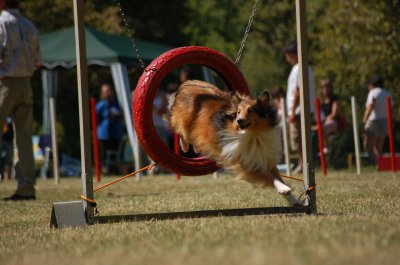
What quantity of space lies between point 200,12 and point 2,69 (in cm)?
3279

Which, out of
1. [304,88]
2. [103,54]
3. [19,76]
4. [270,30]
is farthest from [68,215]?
[270,30]

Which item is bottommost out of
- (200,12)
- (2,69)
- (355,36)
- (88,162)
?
(88,162)

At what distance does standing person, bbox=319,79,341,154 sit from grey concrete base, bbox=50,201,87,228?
8.84 metres

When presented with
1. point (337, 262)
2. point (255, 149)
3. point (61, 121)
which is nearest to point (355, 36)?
point (61, 121)

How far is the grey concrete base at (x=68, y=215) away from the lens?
6660 millimetres

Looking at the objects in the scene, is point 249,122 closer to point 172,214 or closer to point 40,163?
point 172,214

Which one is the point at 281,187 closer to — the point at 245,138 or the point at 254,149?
the point at 254,149

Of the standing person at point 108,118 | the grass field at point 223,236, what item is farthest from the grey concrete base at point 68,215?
the standing person at point 108,118

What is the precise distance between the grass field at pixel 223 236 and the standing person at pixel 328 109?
6146mm

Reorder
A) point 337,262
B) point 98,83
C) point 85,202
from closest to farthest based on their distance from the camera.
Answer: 1. point 337,262
2. point 85,202
3. point 98,83

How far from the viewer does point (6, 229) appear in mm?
6887

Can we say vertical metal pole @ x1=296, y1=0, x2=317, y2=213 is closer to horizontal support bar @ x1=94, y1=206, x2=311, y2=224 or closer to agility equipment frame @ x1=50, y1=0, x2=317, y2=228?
agility equipment frame @ x1=50, y1=0, x2=317, y2=228

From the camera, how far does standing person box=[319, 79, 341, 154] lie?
49.3ft

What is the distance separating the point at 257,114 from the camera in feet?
23.1
